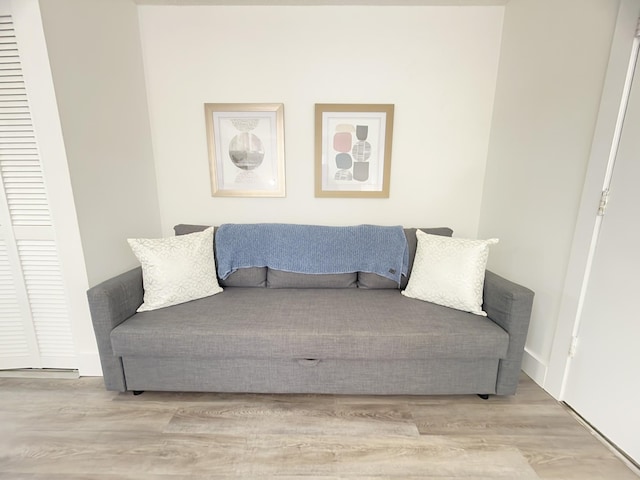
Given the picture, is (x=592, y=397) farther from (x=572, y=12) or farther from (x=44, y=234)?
(x=44, y=234)

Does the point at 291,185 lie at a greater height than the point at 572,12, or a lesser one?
lesser

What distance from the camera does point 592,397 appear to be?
1378 millimetres

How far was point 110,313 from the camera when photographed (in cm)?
143

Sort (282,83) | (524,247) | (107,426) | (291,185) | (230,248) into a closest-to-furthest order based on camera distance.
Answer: (107,426) → (524,247) → (230,248) → (282,83) → (291,185)

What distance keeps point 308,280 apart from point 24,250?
5.73ft

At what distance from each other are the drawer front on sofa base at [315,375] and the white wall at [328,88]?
3.92ft

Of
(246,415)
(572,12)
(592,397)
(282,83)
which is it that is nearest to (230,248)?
(246,415)

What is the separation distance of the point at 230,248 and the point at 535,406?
209 centimetres

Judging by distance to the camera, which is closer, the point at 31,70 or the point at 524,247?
the point at 31,70

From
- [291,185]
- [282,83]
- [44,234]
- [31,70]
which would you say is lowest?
[44,234]

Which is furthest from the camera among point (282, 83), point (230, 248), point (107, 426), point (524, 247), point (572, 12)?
point (282, 83)

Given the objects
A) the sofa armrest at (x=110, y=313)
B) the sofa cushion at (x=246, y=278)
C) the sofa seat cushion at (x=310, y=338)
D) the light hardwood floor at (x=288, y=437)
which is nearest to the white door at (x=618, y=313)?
the light hardwood floor at (x=288, y=437)

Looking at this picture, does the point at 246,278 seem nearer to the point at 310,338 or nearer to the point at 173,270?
the point at 173,270

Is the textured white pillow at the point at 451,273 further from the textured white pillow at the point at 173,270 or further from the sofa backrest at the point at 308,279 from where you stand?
the textured white pillow at the point at 173,270
